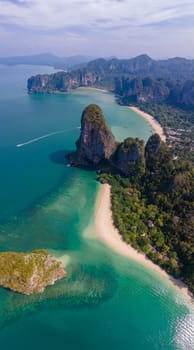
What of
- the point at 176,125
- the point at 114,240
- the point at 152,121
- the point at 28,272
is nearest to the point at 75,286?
the point at 28,272

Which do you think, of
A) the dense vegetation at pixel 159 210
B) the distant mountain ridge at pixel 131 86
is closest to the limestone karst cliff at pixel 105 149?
the dense vegetation at pixel 159 210

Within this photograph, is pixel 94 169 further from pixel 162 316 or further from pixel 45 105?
pixel 45 105

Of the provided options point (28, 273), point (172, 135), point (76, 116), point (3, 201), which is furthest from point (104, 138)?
point (76, 116)

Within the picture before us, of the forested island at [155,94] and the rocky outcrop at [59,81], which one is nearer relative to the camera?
the forested island at [155,94]

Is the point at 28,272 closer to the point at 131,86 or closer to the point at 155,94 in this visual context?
the point at 155,94

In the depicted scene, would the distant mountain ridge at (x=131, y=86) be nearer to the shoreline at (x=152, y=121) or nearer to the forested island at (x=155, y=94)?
the forested island at (x=155, y=94)

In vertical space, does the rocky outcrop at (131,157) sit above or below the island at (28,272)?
above

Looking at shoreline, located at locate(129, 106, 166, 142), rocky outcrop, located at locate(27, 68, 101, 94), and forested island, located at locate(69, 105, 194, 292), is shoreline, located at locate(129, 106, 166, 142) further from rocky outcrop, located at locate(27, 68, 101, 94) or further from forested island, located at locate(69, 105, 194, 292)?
rocky outcrop, located at locate(27, 68, 101, 94)

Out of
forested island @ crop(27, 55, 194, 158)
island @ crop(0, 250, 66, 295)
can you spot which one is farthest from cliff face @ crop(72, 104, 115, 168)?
island @ crop(0, 250, 66, 295)
